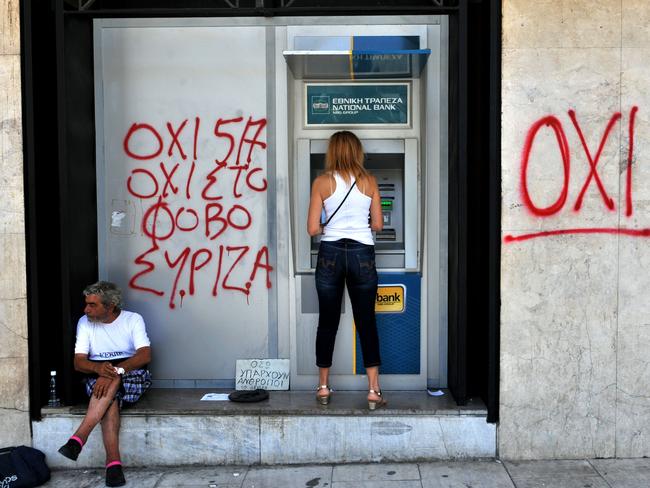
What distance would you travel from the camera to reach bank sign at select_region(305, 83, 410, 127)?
5.43m

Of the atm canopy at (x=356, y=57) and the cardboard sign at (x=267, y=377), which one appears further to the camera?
the cardboard sign at (x=267, y=377)

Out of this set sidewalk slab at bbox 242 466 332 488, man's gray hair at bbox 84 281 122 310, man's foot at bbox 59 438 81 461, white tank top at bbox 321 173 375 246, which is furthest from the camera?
white tank top at bbox 321 173 375 246

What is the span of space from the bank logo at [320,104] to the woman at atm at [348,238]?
15.5 inches

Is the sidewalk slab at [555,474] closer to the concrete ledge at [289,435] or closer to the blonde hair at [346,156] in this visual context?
the concrete ledge at [289,435]

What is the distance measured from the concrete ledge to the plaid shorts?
99mm

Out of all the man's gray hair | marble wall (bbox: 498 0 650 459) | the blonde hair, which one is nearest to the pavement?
marble wall (bbox: 498 0 650 459)

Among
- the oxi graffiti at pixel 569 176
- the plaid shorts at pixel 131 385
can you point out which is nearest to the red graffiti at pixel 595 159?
the oxi graffiti at pixel 569 176

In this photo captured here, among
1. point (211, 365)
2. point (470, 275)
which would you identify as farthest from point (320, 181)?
point (211, 365)

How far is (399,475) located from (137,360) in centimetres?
182

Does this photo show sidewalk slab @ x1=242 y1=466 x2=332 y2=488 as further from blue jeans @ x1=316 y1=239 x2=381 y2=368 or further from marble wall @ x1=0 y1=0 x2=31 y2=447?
marble wall @ x1=0 y1=0 x2=31 y2=447

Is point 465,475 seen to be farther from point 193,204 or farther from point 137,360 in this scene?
point 193,204

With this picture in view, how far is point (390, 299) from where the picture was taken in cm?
547

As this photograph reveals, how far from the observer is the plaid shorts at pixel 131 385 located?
4941 mm

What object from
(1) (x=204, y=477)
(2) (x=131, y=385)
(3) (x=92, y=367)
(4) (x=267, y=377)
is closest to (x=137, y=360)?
(2) (x=131, y=385)
